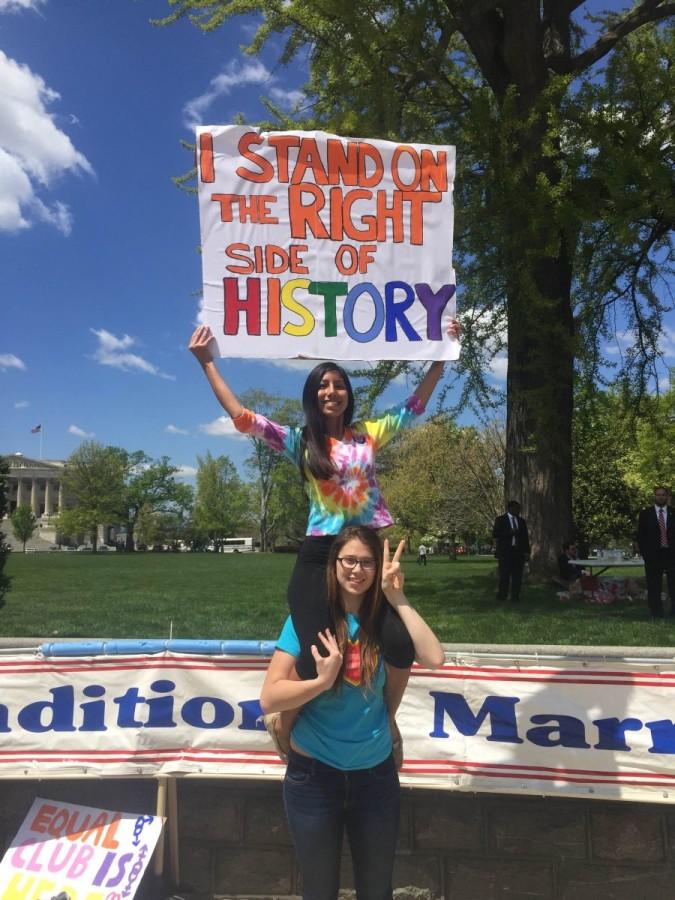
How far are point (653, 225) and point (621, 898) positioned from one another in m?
9.83

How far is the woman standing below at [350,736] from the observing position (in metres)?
2.46

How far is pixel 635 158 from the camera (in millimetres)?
8688

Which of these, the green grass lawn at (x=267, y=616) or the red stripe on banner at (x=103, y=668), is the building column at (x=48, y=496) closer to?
the green grass lawn at (x=267, y=616)

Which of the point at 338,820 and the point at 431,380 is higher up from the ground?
the point at 431,380

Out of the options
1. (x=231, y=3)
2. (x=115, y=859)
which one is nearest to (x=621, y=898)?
(x=115, y=859)

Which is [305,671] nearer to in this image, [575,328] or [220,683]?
[220,683]

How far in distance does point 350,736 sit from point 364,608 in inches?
16.8

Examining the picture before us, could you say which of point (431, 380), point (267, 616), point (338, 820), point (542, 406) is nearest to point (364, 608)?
point (338, 820)

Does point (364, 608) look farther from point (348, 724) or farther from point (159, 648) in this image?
point (159, 648)

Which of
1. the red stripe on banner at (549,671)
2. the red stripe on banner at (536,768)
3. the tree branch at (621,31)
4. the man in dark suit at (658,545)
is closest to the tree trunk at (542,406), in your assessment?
the man in dark suit at (658,545)

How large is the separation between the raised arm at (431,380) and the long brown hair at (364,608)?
0.97 metres

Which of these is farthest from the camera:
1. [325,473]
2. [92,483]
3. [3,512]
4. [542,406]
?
[92,483]

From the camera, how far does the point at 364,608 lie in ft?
8.45

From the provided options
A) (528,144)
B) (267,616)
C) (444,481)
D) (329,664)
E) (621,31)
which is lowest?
(267,616)
